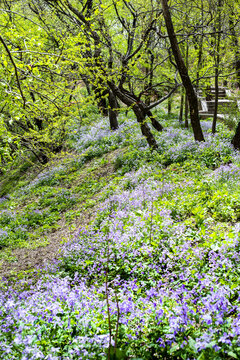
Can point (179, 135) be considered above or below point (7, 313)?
above

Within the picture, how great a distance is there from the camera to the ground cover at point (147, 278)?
2404 millimetres

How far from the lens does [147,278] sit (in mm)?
3799

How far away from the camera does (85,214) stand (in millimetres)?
8547

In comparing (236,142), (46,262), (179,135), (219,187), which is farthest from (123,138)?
(46,262)

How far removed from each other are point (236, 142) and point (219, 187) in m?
3.64

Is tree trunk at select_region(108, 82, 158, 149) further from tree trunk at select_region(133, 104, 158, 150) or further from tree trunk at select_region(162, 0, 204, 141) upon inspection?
tree trunk at select_region(162, 0, 204, 141)

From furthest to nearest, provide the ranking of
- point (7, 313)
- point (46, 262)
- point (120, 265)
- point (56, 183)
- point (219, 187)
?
1. point (56, 183)
2. point (219, 187)
3. point (46, 262)
4. point (120, 265)
5. point (7, 313)

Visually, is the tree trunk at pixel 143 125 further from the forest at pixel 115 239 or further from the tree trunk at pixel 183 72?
the tree trunk at pixel 183 72

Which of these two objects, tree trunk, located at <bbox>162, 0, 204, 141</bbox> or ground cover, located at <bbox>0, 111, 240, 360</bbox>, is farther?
tree trunk, located at <bbox>162, 0, 204, 141</bbox>

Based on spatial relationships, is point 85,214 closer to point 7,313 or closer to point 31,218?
point 31,218

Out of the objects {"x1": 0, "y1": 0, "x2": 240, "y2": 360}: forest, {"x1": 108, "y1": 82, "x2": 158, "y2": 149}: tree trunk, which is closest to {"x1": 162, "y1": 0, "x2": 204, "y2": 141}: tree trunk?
{"x1": 0, "y1": 0, "x2": 240, "y2": 360}: forest

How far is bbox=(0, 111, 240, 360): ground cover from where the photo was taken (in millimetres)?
2404

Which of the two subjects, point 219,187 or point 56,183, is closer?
point 219,187

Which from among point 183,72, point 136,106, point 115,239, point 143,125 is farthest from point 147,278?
point 136,106
